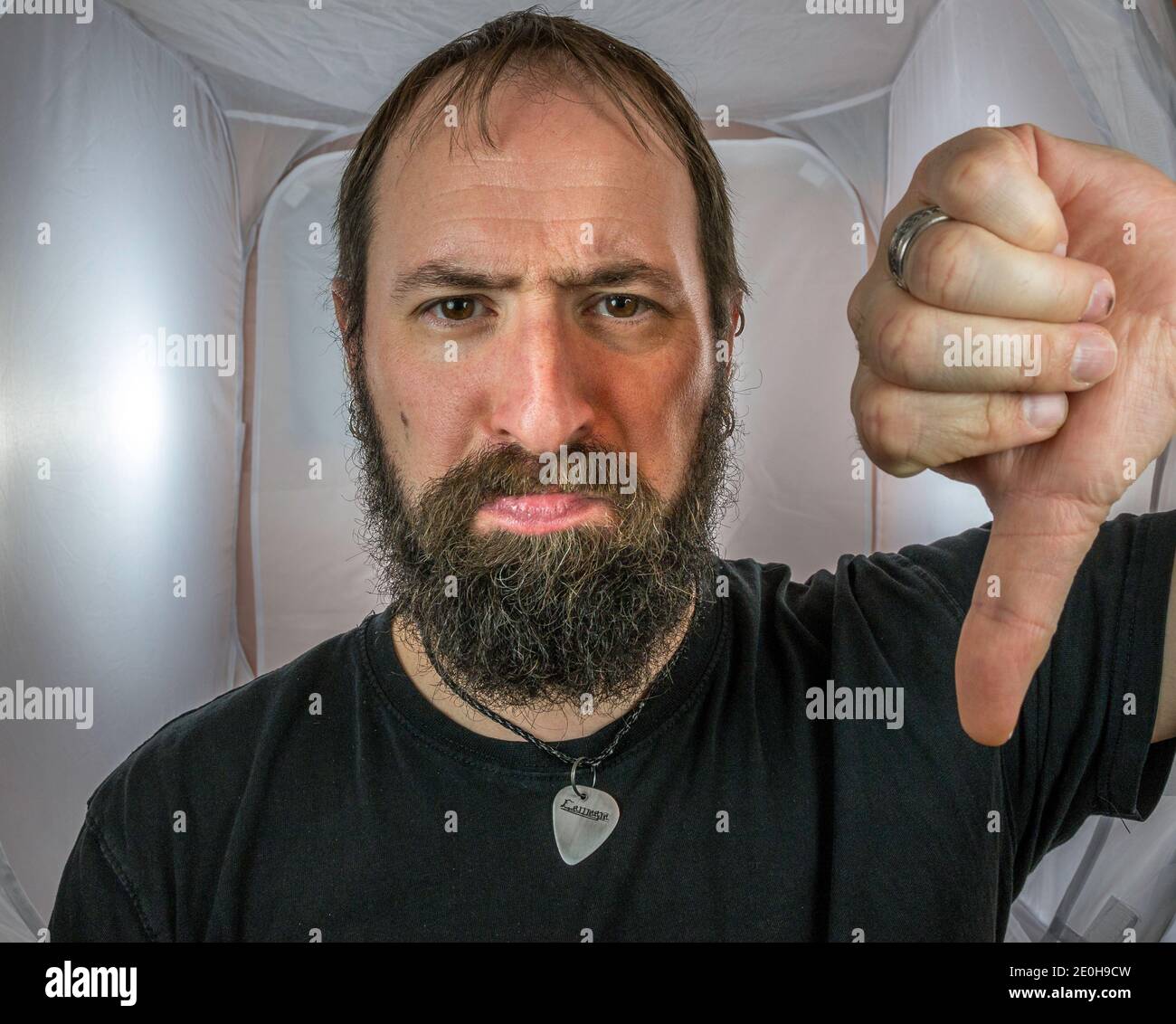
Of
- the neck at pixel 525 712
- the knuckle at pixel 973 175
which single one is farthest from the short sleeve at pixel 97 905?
the knuckle at pixel 973 175

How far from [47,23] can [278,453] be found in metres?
0.56

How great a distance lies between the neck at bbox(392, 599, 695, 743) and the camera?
0.78 metres

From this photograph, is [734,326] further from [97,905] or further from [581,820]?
Answer: [97,905]

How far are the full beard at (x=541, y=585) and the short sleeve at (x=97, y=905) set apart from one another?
0.32m

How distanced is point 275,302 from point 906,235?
874 mm

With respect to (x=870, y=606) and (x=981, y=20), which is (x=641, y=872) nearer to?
(x=870, y=606)

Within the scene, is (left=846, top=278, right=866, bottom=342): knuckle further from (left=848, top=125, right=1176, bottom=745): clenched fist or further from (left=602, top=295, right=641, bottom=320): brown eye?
(left=602, top=295, right=641, bottom=320): brown eye

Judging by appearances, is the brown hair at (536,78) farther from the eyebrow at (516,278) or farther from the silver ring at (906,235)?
the silver ring at (906,235)

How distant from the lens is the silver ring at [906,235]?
0.50 meters

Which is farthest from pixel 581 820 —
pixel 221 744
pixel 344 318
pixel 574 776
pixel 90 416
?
pixel 90 416

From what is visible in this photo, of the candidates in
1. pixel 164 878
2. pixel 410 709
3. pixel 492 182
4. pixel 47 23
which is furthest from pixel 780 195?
pixel 164 878

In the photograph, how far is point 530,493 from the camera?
738mm
